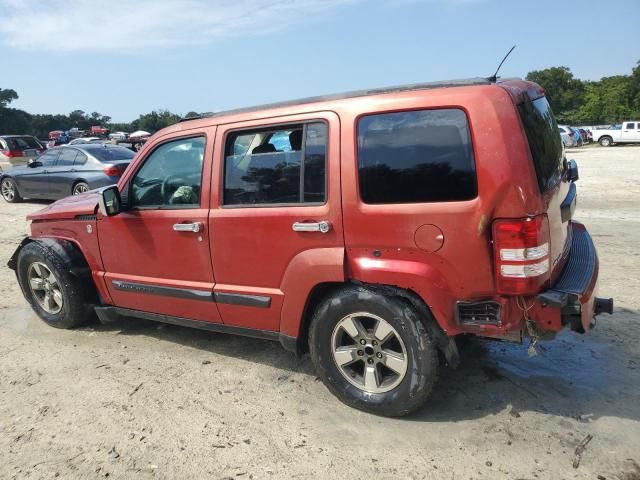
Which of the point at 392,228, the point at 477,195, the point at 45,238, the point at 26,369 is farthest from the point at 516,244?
the point at 45,238

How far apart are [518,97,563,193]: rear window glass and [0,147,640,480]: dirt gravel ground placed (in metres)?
1.38

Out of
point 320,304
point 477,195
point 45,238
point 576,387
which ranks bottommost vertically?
point 576,387

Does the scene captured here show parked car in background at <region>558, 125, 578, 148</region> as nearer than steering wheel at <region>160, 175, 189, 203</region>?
No

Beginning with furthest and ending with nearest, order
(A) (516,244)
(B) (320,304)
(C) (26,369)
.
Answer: (C) (26,369)
(B) (320,304)
(A) (516,244)

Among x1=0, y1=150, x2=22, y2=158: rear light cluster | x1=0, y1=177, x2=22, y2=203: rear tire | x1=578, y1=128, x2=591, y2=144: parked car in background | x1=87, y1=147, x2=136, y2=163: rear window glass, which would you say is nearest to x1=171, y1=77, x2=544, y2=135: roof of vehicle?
x1=87, y1=147, x2=136, y2=163: rear window glass

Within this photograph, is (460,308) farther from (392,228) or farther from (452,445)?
(452,445)

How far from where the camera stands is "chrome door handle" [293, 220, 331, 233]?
10.2ft

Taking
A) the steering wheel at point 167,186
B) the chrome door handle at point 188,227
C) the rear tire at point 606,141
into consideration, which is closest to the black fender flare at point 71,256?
the steering wheel at point 167,186

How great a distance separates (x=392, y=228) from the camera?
9.57 feet

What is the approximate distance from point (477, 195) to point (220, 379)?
87.6 inches

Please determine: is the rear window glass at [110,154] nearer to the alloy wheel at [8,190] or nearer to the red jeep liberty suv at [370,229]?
the alloy wheel at [8,190]

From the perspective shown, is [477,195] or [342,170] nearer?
[477,195]

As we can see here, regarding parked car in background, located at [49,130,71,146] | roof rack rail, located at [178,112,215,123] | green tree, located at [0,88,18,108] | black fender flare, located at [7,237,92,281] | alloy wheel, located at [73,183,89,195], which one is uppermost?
green tree, located at [0,88,18,108]

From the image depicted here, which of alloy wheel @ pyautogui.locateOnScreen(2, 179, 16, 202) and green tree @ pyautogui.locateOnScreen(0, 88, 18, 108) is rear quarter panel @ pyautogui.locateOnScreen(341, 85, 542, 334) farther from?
green tree @ pyautogui.locateOnScreen(0, 88, 18, 108)
